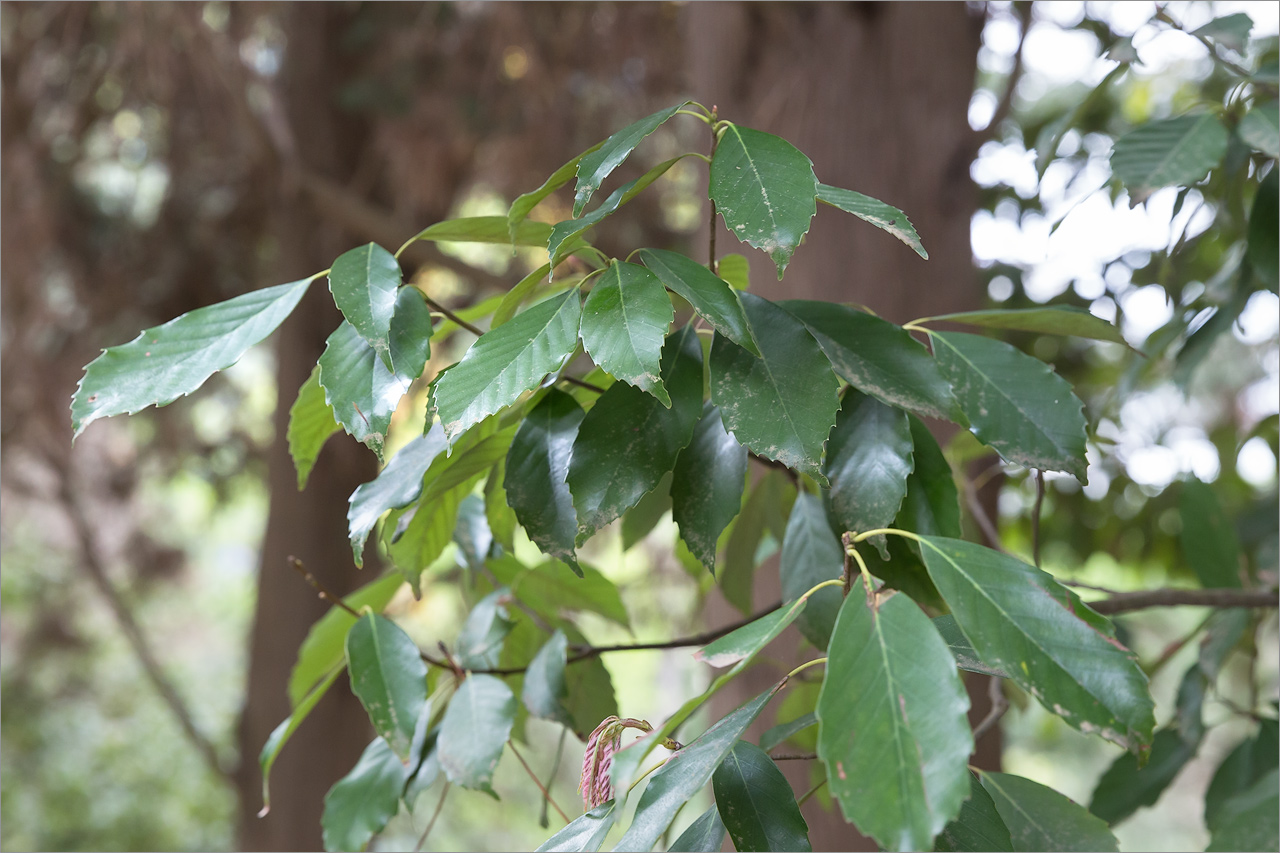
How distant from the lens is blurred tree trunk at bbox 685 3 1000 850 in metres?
1.16

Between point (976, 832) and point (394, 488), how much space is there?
37 cm

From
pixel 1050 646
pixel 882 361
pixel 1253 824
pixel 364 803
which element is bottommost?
pixel 1253 824

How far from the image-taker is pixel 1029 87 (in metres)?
4.30

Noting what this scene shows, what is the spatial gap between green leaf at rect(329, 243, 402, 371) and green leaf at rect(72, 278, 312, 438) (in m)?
0.03

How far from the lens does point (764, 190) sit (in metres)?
0.45

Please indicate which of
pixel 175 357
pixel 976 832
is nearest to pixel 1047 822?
pixel 976 832

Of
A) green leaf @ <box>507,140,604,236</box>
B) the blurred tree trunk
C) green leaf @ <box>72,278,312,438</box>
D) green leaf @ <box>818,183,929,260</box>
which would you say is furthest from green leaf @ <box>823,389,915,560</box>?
the blurred tree trunk

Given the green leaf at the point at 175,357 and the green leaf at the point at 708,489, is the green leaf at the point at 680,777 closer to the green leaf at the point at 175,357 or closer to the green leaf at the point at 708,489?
the green leaf at the point at 708,489

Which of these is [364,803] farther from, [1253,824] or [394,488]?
[1253,824]

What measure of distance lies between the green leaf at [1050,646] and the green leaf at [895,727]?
47 mm

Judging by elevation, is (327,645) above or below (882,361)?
below

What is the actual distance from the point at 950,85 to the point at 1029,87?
3596 mm

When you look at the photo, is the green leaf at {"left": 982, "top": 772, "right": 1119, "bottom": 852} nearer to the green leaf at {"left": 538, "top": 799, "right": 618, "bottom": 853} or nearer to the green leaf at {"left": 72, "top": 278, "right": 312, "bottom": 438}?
the green leaf at {"left": 538, "top": 799, "right": 618, "bottom": 853}

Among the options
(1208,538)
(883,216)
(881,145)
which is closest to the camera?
(883,216)
